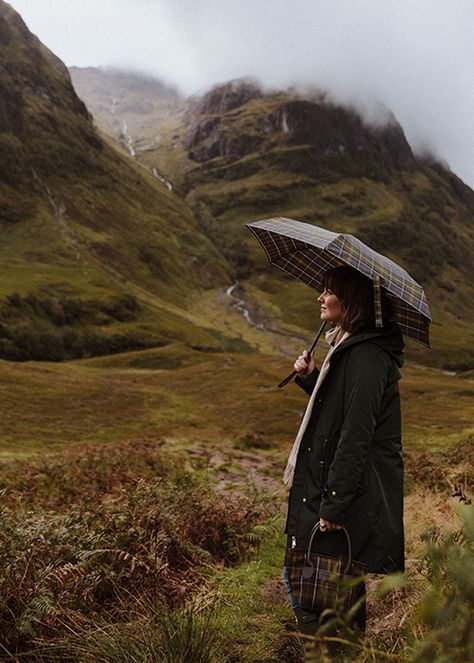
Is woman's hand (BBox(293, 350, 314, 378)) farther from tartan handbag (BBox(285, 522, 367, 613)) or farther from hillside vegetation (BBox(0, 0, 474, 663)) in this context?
hillside vegetation (BBox(0, 0, 474, 663))

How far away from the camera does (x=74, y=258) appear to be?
452 feet

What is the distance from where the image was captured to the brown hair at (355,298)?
4605 mm

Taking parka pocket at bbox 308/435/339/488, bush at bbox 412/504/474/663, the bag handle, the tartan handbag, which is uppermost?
bush at bbox 412/504/474/663

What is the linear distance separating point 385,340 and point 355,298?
0.50 m

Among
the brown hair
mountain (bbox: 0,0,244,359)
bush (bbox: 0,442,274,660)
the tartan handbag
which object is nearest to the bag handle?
the tartan handbag

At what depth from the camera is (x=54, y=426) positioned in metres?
27.5

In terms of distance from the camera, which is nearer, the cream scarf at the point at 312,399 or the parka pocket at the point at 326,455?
the parka pocket at the point at 326,455

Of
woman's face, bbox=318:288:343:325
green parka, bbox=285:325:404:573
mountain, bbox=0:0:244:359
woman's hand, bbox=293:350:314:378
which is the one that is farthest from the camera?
mountain, bbox=0:0:244:359

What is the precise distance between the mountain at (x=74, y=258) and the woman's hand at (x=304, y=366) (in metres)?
85.4

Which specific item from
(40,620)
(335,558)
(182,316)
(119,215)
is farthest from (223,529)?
(119,215)

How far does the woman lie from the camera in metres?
4.10

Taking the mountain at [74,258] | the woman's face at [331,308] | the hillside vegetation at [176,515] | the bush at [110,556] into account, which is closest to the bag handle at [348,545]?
the hillside vegetation at [176,515]

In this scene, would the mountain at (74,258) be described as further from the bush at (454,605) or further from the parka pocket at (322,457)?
the bush at (454,605)

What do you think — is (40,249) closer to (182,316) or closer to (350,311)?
(182,316)
